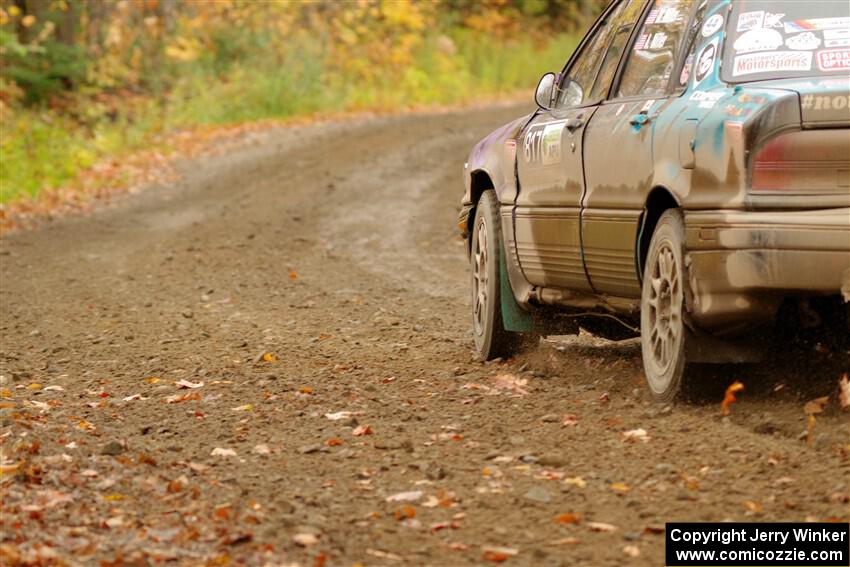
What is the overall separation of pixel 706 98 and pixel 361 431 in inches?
77.7

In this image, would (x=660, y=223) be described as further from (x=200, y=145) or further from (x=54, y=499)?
(x=200, y=145)

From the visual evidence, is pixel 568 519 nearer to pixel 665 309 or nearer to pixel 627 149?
pixel 665 309

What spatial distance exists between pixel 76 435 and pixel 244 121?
20448 millimetres

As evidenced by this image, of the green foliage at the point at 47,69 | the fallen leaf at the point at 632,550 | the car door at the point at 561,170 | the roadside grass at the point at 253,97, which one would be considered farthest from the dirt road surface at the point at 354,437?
the green foliage at the point at 47,69

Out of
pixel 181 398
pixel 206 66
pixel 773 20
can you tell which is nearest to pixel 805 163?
pixel 773 20

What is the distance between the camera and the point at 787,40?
582cm

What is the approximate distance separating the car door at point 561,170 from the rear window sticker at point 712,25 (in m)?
0.92

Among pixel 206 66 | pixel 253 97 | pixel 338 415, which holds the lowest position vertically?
pixel 253 97

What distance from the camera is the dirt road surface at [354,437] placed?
4586 millimetres

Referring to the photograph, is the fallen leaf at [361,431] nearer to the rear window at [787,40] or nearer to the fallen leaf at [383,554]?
the fallen leaf at [383,554]

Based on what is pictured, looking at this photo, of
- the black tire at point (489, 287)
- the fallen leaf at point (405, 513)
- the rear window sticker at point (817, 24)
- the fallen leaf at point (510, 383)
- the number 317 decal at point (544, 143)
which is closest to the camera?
the fallen leaf at point (405, 513)

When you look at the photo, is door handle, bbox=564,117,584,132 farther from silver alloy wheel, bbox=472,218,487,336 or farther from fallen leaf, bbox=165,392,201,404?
fallen leaf, bbox=165,392,201,404

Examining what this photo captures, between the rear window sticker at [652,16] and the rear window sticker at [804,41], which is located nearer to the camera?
the rear window sticker at [804,41]

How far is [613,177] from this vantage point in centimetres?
644
